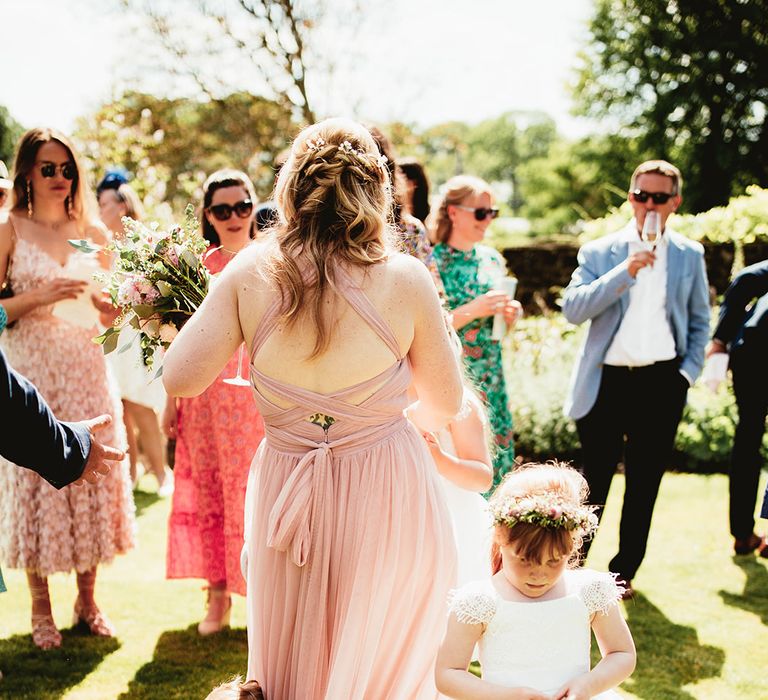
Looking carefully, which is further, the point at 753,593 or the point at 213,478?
the point at 753,593

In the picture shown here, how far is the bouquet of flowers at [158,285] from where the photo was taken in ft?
9.98

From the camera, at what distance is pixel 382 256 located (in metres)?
2.36

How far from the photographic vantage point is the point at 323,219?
234cm

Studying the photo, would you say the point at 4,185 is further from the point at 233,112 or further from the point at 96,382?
the point at 233,112

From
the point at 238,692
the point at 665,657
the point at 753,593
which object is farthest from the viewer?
the point at 753,593

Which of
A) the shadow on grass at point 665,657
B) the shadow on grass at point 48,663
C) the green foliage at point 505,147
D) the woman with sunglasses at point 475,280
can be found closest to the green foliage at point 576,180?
the green foliage at point 505,147

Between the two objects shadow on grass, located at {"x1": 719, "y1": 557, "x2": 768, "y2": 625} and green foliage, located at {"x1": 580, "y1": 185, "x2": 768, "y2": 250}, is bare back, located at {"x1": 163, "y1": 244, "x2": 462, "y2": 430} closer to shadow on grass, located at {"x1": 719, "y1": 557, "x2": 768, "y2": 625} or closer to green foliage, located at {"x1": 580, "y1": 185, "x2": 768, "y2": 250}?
shadow on grass, located at {"x1": 719, "y1": 557, "x2": 768, "y2": 625}

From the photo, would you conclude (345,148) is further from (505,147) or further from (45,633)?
(505,147)

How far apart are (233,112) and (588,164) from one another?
69.2 ft

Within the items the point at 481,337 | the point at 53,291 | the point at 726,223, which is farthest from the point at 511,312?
the point at 726,223

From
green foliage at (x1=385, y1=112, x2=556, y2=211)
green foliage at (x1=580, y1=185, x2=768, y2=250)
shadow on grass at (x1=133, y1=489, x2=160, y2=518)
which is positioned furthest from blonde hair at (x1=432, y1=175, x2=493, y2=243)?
green foliage at (x1=385, y1=112, x2=556, y2=211)

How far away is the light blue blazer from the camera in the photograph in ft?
16.0

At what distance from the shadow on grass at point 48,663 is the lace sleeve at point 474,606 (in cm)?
235

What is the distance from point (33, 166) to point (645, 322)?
3.35 m
